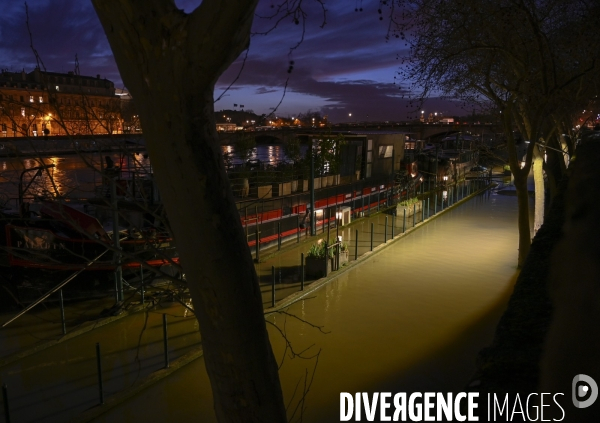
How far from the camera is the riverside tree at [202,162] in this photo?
2.35m

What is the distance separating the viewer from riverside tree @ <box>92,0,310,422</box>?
2352 millimetres

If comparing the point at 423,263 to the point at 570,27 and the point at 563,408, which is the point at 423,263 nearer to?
the point at 570,27

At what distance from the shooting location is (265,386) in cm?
279

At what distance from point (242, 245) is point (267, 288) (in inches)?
365

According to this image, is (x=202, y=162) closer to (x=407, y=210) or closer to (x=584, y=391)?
(x=584, y=391)

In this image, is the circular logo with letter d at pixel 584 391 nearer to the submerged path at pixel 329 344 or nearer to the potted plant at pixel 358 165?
the submerged path at pixel 329 344

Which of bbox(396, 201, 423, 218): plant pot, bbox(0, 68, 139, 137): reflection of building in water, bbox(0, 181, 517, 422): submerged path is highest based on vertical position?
bbox(0, 68, 139, 137): reflection of building in water

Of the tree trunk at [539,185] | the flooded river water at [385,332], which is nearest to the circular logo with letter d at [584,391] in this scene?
the flooded river water at [385,332]

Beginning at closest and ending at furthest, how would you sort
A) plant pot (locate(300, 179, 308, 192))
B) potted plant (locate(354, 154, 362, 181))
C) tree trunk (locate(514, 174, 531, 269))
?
tree trunk (locate(514, 174, 531, 269)) < plant pot (locate(300, 179, 308, 192)) < potted plant (locate(354, 154, 362, 181))

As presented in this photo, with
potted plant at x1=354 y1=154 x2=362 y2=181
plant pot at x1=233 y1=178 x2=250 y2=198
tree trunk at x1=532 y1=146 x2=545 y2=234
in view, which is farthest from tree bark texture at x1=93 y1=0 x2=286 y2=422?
potted plant at x1=354 y1=154 x2=362 y2=181

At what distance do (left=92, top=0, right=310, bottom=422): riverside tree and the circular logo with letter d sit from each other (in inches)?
60.6

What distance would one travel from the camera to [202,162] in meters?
2.49

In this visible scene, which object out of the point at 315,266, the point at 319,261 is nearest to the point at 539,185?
the point at 319,261

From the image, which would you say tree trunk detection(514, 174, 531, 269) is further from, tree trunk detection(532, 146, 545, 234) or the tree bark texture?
the tree bark texture
